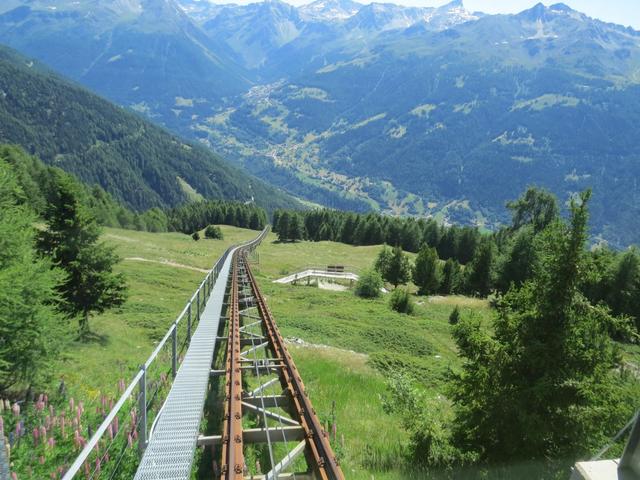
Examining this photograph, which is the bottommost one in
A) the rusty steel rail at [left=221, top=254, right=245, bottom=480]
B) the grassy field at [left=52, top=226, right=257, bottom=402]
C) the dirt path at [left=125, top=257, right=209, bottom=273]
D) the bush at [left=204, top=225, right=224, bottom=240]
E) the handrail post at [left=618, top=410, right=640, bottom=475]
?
the grassy field at [left=52, top=226, right=257, bottom=402]

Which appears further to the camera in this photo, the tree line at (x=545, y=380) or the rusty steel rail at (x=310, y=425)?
the tree line at (x=545, y=380)

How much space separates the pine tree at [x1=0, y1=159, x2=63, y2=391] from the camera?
1073cm

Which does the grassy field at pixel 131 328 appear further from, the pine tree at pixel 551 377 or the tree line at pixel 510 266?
the tree line at pixel 510 266

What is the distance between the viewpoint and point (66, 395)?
36.5ft

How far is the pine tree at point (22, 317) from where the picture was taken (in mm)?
→ 10734

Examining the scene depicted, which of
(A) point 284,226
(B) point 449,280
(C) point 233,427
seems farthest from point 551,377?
(A) point 284,226

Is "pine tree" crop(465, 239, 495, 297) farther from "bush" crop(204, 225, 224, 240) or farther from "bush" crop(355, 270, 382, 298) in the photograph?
"bush" crop(204, 225, 224, 240)

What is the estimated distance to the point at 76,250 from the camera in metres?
22.5

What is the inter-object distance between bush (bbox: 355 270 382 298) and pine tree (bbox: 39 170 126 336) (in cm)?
3415

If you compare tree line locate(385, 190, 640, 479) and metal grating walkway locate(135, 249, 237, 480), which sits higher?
tree line locate(385, 190, 640, 479)

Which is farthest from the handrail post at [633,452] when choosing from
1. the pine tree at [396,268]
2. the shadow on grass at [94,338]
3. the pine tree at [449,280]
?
the pine tree at [449,280]

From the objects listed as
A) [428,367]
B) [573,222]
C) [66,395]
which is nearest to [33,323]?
[66,395]

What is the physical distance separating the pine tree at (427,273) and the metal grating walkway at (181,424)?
5305cm

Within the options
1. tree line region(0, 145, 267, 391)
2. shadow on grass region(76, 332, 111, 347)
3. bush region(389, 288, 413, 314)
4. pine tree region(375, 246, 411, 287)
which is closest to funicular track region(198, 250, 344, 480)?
tree line region(0, 145, 267, 391)
